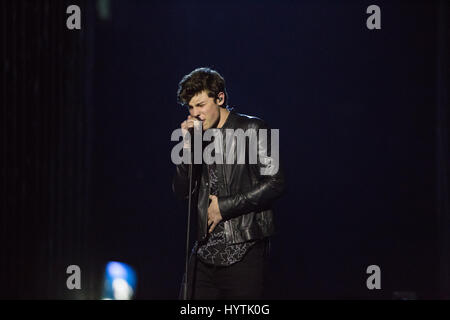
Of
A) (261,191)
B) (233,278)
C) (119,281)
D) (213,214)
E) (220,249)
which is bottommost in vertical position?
(119,281)

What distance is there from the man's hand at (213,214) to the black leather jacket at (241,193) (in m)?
0.02

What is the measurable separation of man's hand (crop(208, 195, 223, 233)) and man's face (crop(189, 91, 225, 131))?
366mm

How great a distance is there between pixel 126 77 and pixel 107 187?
880 mm

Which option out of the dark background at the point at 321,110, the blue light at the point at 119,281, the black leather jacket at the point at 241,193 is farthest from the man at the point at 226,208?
the blue light at the point at 119,281

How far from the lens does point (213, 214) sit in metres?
2.44

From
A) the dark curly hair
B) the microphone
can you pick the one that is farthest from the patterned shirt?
the dark curly hair

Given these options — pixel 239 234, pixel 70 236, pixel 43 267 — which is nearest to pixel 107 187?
pixel 70 236

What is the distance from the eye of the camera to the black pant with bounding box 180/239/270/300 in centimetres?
239

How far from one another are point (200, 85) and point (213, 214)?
642 mm

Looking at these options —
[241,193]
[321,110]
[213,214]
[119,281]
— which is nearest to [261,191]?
[241,193]

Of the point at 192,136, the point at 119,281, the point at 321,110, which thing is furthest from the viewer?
the point at 119,281

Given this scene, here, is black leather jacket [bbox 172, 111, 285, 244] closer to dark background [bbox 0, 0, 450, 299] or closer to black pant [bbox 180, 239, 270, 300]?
black pant [bbox 180, 239, 270, 300]

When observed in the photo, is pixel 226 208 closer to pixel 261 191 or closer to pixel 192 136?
pixel 261 191
